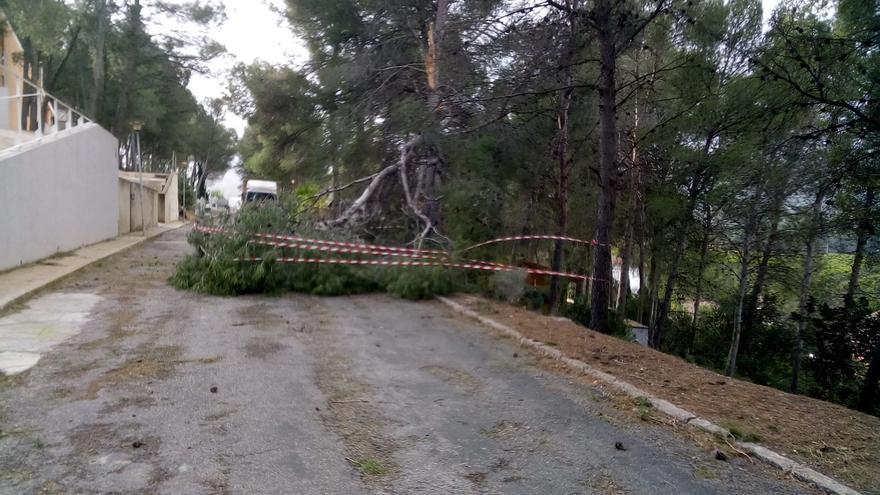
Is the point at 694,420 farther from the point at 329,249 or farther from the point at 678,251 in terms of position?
the point at 678,251

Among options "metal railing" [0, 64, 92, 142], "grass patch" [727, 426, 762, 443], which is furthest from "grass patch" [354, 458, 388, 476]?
"metal railing" [0, 64, 92, 142]

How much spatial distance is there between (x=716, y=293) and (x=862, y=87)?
42.6 feet

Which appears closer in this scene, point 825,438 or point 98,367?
point 825,438

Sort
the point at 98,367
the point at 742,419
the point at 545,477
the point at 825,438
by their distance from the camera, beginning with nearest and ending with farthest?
the point at 545,477
the point at 825,438
the point at 742,419
the point at 98,367

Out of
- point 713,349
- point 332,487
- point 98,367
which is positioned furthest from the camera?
point 713,349

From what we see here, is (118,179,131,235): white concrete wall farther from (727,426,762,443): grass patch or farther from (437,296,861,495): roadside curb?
(727,426,762,443): grass patch

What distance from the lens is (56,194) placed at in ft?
45.7

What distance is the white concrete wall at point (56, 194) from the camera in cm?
1145

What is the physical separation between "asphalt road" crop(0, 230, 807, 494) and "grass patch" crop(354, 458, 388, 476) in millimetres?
20

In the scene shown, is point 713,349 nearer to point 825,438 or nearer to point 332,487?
point 825,438

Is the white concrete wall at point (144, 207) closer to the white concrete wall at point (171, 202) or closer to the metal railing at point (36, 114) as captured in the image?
the metal railing at point (36, 114)

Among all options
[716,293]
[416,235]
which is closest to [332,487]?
[416,235]

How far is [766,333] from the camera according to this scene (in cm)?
1958

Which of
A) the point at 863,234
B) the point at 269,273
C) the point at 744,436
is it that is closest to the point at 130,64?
the point at 269,273
